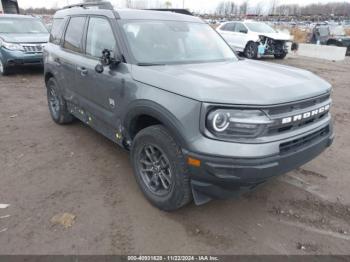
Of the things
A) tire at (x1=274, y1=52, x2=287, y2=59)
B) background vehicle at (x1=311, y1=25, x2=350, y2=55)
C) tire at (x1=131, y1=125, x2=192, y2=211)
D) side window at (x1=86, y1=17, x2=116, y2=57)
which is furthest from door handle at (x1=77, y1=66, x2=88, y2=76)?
background vehicle at (x1=311, y1=25, x2=350, y2=55)

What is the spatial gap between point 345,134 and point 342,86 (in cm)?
518

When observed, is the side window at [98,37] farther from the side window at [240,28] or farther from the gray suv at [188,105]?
the side window at [240,28]

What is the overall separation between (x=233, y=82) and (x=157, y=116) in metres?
0.74

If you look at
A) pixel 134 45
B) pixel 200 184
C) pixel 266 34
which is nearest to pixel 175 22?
pixel 134 45

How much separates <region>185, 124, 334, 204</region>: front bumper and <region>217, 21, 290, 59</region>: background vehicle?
42.3 feet

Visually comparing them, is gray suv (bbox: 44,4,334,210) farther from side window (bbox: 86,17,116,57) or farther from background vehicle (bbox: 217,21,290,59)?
background vehicle (bbox: 217,21,290,59)

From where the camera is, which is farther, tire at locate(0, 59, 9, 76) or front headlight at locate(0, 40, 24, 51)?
tire at locate(0, 59, 9, 76)

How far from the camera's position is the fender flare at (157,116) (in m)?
2.66

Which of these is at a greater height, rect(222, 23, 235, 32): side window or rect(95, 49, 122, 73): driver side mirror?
rect(222, 23, 235, 32): side window

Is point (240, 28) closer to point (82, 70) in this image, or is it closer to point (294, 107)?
point (82, 70)

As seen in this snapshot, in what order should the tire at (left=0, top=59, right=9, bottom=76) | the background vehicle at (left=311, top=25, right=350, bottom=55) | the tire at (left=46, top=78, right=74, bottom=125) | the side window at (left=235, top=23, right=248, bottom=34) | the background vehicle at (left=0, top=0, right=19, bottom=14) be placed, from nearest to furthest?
the tire at (left=46, top=78, right=74, bottom=125)
the tire at (left=0, top=59, right=9, bottom=76)
the side window at (left=235, top=23, right=248, bottom=34)
the background vehicle at (left=311, top=25, right=350, bottom=55)
the background vehicle at (left=0, top=0, right=19, bottom=14)

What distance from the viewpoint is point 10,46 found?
31.9 ft

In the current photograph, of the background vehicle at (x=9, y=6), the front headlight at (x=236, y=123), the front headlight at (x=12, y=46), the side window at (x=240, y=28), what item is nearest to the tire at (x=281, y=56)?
the side window at (x=240, y=28)

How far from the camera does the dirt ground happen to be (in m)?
2.78
